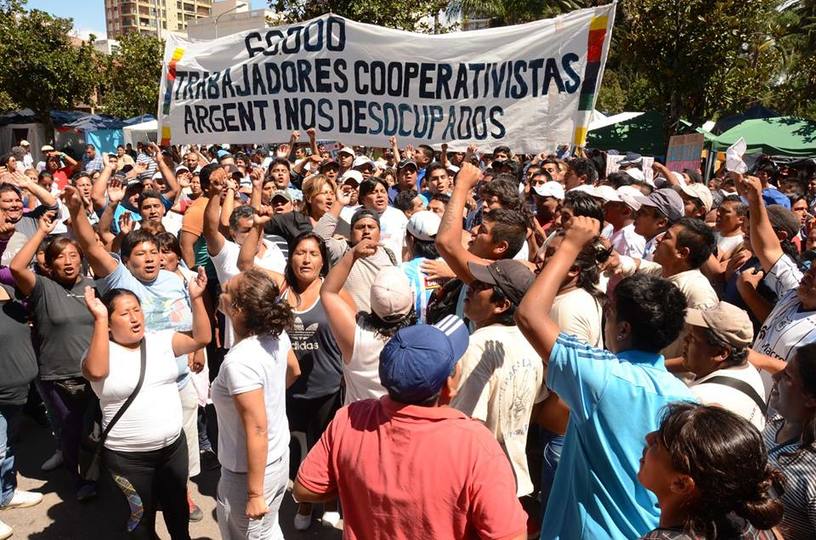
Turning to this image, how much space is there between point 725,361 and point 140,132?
2560cm

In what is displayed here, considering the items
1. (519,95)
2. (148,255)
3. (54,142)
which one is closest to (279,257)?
(148,255)

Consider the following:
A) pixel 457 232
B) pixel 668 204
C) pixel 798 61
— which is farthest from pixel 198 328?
pixel 798 61

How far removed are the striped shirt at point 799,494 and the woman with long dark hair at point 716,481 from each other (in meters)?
0.49

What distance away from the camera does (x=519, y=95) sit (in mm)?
5617

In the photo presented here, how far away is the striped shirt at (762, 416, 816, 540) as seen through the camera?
184 cm

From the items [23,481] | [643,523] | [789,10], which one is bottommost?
[23,481]

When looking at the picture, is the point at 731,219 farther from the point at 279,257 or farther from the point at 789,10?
the point at 789,10

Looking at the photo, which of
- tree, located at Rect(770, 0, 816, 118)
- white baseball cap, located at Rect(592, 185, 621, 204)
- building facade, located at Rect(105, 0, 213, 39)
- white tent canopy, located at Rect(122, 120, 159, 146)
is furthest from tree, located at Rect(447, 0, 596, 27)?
building facade, located at Rect(105, 0, 213, 39)

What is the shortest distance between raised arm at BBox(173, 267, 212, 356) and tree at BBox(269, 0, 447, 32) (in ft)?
42.4

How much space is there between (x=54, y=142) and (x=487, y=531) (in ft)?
94.5

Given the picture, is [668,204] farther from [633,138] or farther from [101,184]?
[633,138]

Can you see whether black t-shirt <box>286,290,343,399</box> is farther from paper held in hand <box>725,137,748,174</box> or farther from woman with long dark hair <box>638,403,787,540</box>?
paper held in hand <box>725,137,748,174</box>

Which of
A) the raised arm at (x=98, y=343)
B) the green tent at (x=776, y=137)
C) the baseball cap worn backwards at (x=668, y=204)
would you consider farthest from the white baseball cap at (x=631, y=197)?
the green tent at (x=776, y=137)

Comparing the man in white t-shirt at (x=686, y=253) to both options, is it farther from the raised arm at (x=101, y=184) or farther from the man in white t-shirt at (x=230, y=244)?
the raised arm at (x=101, y=184)
